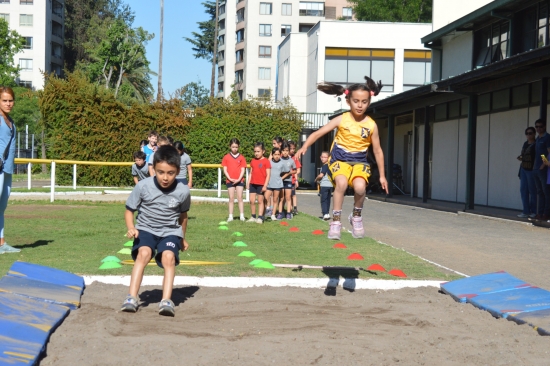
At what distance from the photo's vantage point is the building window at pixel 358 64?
4578 centimetres

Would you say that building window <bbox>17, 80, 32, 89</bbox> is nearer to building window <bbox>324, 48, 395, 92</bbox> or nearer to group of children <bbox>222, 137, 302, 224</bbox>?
building window <bbox>324, 48, 395, 92</bbox>

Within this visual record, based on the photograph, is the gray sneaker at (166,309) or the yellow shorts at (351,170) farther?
the yellow shorts at (351,170)

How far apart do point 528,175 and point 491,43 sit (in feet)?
33.2

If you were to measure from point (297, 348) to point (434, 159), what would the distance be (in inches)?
957

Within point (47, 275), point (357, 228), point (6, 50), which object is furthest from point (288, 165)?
point (6, 50)

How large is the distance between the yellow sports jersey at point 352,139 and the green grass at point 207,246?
163cm

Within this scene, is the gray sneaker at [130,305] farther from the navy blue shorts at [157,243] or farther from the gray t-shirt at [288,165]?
the gray t-shirt at [288,165]

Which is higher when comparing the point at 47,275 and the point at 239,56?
the point at 239,56

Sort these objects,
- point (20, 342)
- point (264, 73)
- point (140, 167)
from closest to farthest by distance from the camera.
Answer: point (20, 342) < point (140, 167) < point (264, 73)

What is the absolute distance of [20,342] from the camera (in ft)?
17.5

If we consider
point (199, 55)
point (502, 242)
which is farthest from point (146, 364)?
point (199, 55)

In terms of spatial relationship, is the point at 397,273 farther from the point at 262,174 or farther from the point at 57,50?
the point at 57,50

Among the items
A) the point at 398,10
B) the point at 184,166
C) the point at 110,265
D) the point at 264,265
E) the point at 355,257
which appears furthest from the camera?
the point at 398,10

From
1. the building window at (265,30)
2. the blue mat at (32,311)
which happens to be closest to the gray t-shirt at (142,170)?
the blue mat at (32,311)
